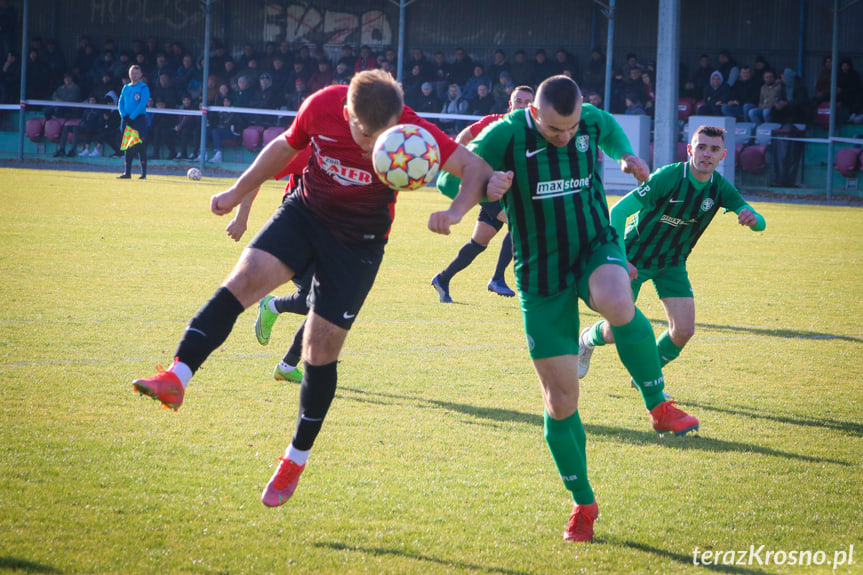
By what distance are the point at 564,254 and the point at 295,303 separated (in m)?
2.52

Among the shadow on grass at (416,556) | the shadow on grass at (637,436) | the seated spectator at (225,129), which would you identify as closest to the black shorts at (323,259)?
the shadow on grass at (416,556)

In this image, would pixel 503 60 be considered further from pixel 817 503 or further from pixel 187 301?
pixel 817 503

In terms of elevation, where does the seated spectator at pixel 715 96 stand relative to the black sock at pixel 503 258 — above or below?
above

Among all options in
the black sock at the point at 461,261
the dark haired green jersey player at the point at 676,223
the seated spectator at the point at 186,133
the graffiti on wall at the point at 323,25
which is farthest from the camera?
the graffiti on wall at the point at 323,25

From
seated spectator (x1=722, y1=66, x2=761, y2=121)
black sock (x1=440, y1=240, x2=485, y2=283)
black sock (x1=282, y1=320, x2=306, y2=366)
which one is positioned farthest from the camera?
seated spectator (x1=722, y1=66, x2=761, y2=121)

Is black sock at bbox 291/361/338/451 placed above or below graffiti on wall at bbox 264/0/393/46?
below

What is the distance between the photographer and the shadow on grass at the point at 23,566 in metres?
3.21

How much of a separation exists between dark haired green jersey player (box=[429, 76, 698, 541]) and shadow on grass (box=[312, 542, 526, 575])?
1.90ft

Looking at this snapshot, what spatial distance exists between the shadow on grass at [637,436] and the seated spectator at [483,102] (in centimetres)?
1812

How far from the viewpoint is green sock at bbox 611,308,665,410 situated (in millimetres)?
4215

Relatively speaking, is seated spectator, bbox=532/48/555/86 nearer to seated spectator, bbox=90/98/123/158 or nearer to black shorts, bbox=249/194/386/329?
seated spectator, bbox=90/98/123/158

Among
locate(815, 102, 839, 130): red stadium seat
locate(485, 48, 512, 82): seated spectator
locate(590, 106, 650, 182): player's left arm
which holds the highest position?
locate(485, 48, 512, 82): seated spectator

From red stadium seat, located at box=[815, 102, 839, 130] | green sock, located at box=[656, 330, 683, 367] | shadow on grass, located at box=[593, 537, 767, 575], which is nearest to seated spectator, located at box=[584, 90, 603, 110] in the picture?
red stadium seat, located at box=[815, 102, 839, 130]

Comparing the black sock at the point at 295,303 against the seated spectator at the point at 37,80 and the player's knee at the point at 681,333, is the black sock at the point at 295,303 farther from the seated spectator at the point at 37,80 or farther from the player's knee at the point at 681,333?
the seated spectator at the point at 37,80
